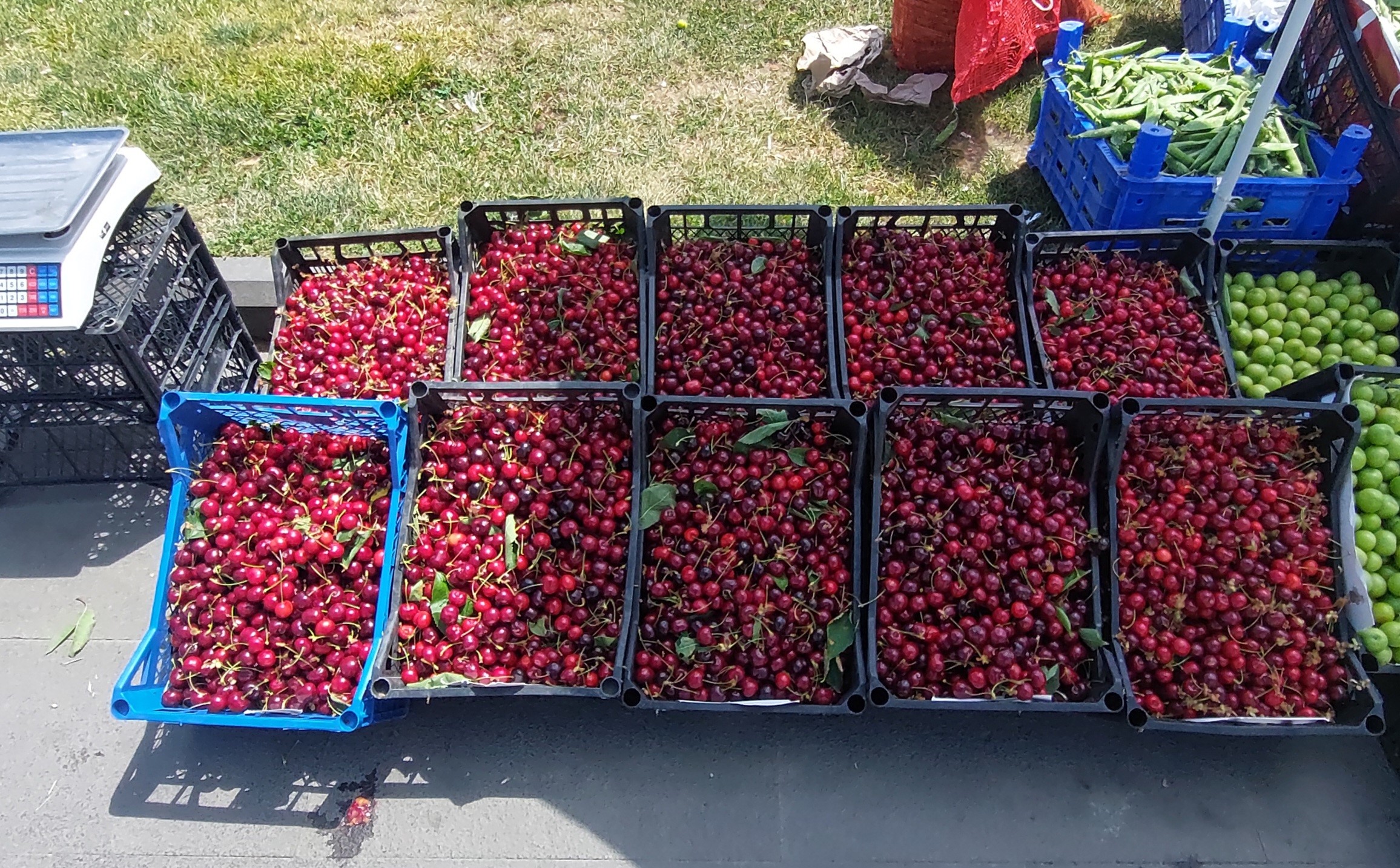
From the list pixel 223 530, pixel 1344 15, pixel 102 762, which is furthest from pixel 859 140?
pixel 102 762

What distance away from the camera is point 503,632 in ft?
8.37

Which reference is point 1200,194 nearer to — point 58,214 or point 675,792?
point 675,792

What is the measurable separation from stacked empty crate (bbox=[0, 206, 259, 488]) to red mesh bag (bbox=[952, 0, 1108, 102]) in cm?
434

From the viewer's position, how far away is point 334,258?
3.61 m

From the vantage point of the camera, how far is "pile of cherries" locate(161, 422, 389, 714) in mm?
2539

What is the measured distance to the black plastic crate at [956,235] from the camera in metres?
3.16

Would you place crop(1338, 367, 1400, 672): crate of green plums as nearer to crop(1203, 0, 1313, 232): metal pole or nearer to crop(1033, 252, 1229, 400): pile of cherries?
crop(1033, 252, 1229, 400): pile of cherries

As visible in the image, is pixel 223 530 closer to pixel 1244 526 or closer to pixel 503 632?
pixel 503 632

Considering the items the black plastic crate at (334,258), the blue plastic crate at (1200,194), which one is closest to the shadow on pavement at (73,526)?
the black plastic crate at (334,258)

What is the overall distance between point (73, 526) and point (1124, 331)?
475 centimetres

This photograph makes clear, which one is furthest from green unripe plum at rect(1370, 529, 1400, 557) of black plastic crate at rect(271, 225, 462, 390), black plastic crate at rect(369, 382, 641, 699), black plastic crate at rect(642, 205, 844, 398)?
black plastic crate at rect(271, 225, 462, 390)

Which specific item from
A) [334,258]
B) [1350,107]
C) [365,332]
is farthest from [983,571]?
[1350,107]

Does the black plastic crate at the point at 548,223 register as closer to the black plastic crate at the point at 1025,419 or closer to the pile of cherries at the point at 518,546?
the pile of cherries at the point at 518,546

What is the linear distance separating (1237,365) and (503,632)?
3141 mm
